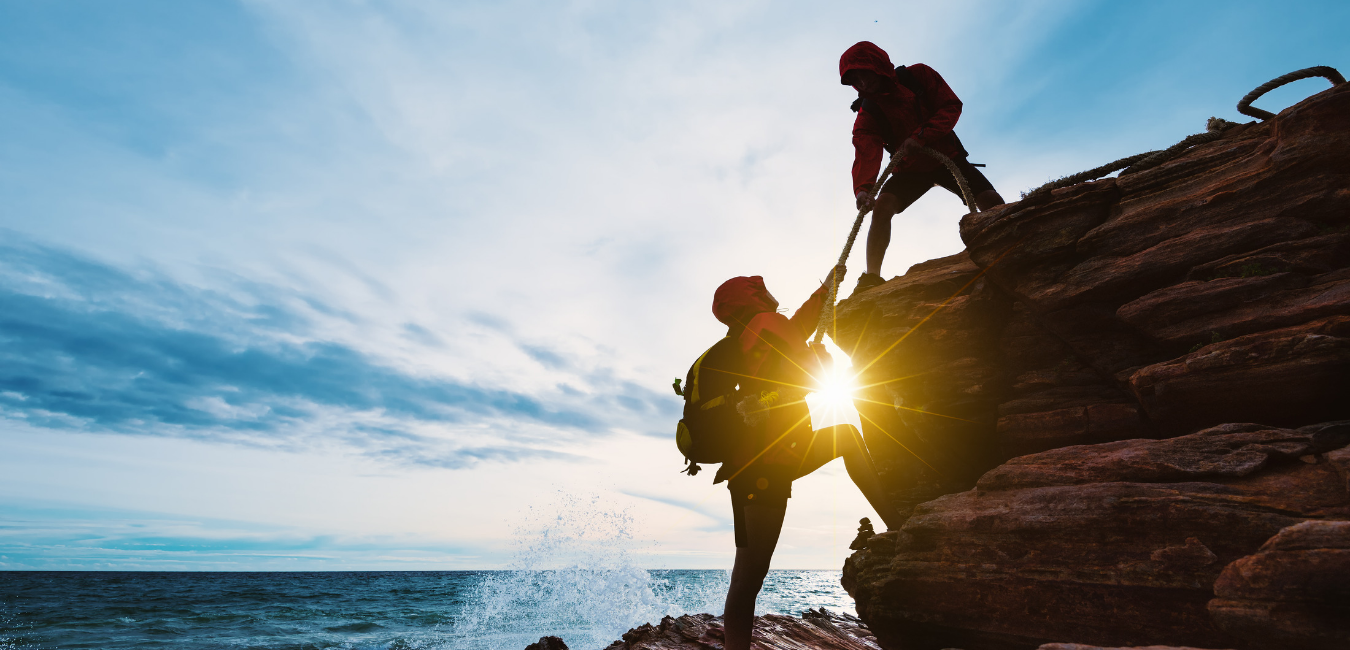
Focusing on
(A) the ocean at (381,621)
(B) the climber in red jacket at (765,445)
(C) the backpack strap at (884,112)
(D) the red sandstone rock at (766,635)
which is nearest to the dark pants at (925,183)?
(C) the backpack strap at (884,112)

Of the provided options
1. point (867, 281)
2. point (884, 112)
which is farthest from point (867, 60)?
point (867, 281)

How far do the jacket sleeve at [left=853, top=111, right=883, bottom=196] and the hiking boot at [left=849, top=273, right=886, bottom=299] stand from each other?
1254mm

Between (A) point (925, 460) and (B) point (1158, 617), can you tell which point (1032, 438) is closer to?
(A) point (925, 460)

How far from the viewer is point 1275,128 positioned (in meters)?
5.25

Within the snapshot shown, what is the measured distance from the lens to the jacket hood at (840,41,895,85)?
22.6ft

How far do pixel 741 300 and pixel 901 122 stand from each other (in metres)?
3.98

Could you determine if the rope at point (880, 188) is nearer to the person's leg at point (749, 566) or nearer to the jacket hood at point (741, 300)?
the jacket hood at point (741, 300)

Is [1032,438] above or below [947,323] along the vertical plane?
below

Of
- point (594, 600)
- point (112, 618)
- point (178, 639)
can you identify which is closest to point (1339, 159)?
point (594, 600)

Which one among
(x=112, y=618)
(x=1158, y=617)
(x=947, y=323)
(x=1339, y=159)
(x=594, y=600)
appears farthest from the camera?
(x=112, y=618)

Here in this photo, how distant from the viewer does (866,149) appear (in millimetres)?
7113

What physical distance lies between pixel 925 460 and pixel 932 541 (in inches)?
79.3

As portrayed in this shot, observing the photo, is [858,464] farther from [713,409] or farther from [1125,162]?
[1125,162]

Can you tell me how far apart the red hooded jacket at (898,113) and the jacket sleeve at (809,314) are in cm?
286
